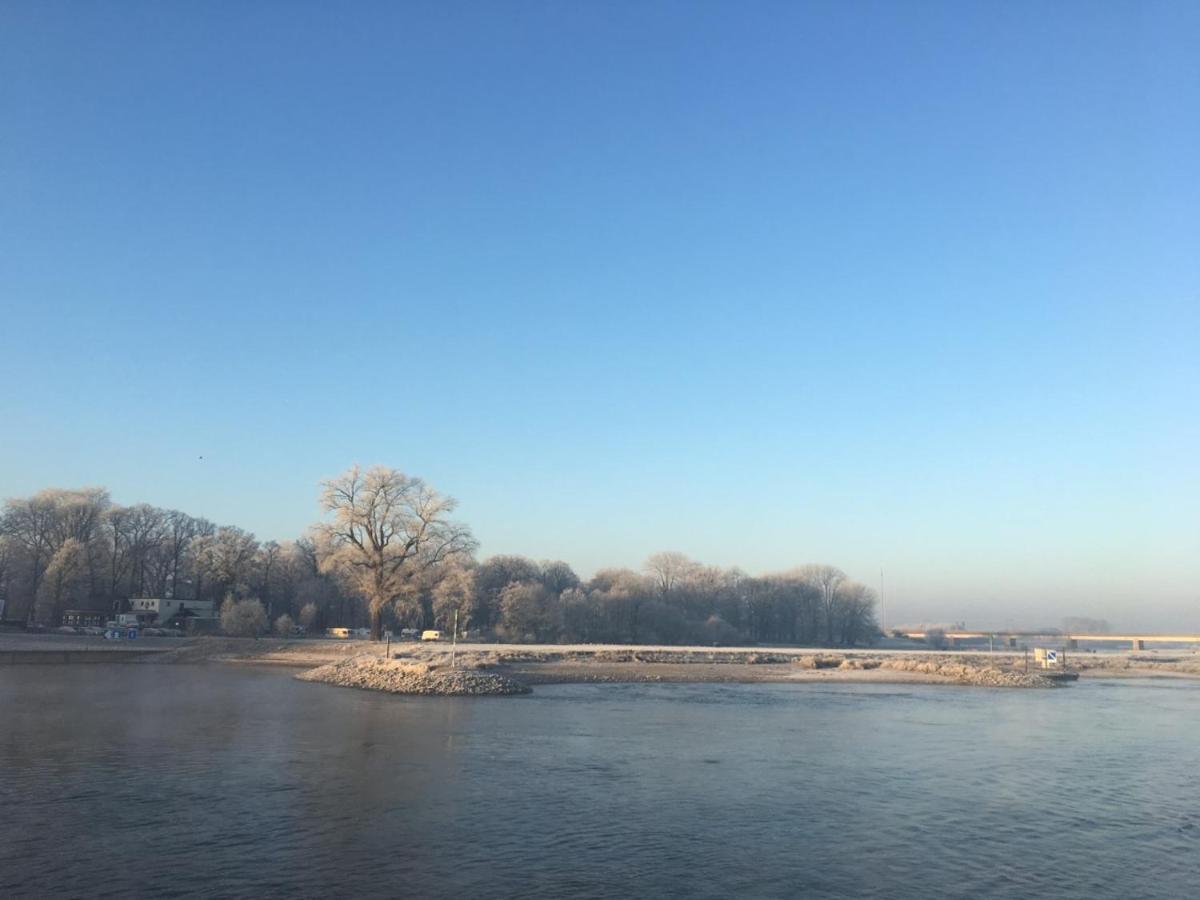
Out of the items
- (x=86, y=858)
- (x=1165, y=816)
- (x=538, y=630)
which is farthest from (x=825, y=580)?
(x=86, y=858)

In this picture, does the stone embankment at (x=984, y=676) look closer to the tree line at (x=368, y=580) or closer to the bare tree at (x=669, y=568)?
the tree line at (x=368, y=580)

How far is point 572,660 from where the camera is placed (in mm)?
58562

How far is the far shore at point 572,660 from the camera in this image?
5172 cm

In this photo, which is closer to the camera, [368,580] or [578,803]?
[578,803]

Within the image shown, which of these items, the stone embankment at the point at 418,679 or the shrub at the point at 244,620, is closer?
the stone embankment at the point at 418,679

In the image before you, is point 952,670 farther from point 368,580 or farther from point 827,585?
point 827,585

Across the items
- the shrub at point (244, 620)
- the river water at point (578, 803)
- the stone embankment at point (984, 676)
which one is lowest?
the stone embankment at point (984, 676)

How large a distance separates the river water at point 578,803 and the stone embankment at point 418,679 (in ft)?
21.5

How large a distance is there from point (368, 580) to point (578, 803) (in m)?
55.4

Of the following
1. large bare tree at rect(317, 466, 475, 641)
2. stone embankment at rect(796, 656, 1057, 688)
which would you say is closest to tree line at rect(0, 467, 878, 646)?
large bare tree at rect(317, 466, 475, 641)

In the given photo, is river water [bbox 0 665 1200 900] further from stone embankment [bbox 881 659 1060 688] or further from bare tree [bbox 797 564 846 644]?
bare tree [bbox 797 564 846 644]

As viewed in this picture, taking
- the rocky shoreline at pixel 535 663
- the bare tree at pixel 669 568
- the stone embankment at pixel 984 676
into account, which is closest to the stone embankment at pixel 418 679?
the rocky shoreline at pixel 535 663

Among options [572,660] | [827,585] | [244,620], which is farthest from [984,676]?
[827,585]

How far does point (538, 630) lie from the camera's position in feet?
284
